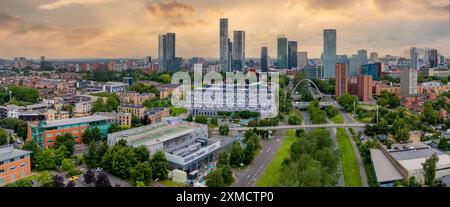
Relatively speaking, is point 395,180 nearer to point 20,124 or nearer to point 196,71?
point 20,124

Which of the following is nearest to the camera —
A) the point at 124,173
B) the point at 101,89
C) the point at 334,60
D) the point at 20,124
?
the point at 124,173

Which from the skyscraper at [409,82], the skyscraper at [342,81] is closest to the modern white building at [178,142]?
the skyscraper at [342,81]

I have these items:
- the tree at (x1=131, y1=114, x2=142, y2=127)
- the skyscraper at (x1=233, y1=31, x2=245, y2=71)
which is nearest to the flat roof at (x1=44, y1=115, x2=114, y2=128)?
the tree at (x1=131, y1=114, x2=142, y2=127)

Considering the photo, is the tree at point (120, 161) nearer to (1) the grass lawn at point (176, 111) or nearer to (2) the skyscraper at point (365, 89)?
(1) the grass lawn at point (176, 111)

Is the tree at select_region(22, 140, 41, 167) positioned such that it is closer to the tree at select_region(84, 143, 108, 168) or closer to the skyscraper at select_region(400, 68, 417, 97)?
the tree at select_region(84, 143, 108, 168)

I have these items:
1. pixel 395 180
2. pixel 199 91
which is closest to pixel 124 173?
pixel 395 180

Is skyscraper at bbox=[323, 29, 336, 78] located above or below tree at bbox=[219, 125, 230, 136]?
above

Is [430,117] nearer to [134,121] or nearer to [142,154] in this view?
[134,121]
